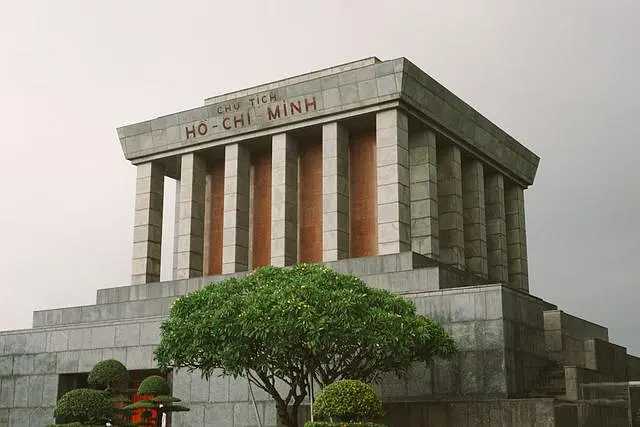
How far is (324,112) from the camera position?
30.7 m

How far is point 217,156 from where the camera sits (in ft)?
114

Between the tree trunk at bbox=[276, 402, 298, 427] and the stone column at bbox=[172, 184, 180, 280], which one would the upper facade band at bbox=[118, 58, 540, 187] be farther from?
the tree trunk at bbox=[276, 402, 298, 427]

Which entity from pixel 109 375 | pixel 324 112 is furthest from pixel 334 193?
pixel 109 375

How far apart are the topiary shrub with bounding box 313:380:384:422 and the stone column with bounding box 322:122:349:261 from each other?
11.1 metres

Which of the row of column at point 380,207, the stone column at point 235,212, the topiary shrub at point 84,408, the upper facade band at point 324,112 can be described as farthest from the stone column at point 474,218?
the topiary shrub at point 84,408

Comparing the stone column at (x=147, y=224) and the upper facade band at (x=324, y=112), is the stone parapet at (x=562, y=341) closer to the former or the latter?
the upper facade band at (x=324, y=112)

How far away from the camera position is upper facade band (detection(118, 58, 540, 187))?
29.6 m

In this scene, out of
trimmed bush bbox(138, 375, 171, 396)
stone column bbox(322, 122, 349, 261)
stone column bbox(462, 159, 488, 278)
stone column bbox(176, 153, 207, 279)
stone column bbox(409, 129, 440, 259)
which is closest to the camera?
trimmed bush bbox(138, 375, 171, 396)

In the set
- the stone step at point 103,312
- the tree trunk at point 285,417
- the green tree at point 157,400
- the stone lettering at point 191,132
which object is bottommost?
the tree trunk at point 285,417

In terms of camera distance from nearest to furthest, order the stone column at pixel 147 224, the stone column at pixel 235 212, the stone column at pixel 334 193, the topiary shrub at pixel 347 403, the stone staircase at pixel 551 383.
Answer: the topiary shrub at pixel 347 403 < the stone staircase at pixel 551 383 < the stone column at pixel 334 193 < the stone column at pixel 235 212 < the stone column at pixel 147 224

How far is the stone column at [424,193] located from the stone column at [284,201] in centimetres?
433

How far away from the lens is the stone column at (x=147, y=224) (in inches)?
1347

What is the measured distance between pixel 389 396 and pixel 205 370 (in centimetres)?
527

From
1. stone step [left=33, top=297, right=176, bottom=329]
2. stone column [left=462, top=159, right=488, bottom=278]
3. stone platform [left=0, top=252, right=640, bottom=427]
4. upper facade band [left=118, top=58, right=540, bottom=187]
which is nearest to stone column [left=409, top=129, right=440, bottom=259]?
upper facade band [left=118, top=58, right=540, bottom=187]
